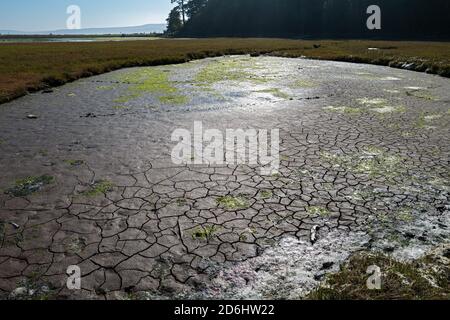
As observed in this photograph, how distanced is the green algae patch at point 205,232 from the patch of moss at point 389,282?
1.93 metres

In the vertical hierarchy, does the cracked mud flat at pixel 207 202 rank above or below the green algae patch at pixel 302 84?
below

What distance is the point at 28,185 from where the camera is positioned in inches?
307

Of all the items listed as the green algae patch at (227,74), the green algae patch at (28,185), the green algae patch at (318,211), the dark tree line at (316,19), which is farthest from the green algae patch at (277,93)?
the dark tree line at (316,19)

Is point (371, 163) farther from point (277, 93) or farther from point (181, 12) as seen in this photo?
point (181, 12)

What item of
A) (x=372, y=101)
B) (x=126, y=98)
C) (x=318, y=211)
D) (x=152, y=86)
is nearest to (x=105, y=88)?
(x=152, y=86)

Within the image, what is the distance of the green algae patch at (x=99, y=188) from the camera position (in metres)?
7.38

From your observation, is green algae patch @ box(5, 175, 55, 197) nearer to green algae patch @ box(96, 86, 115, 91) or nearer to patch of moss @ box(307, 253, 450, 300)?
patch of moss @ box(307, 253, 450, 300)

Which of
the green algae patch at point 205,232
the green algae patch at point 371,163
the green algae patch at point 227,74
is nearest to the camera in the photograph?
the green algae patch at point 205,232

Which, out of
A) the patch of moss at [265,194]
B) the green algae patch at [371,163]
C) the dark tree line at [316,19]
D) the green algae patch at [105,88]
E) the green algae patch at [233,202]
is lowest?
the green algae patch at [233,202]

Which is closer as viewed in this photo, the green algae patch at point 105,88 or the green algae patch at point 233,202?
the green algae patch at point 233,202

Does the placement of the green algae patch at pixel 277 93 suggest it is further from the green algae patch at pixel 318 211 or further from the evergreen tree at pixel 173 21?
the evergreen tree at pixel 173 21

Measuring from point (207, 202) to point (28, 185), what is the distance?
398 centimetres

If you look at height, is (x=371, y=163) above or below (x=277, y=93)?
below

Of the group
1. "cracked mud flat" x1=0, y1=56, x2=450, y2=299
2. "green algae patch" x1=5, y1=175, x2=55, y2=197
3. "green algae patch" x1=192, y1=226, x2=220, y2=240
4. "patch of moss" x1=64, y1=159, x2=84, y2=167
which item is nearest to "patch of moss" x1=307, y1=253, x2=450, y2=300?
"cracked mud flat" x1=0, y1=56, x2=450, y2=299
